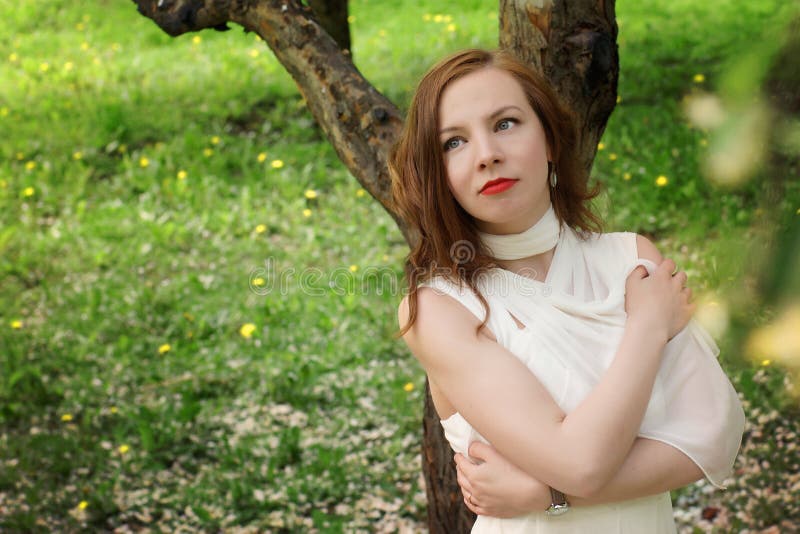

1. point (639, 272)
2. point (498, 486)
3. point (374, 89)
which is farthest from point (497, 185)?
point (374, 89)

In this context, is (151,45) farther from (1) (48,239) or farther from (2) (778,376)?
(2) (778,376)

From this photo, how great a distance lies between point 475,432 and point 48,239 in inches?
166

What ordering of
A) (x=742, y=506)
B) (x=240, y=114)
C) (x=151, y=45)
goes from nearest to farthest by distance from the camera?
(x=742, y=506) → (x=240, y=114) → (x=151, y=45)

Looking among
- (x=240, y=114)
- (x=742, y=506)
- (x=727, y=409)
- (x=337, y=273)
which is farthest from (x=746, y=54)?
(x=240, y=114)

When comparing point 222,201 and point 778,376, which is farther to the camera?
point 222,201

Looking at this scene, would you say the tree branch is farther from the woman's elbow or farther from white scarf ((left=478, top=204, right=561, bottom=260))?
the woman's elbow

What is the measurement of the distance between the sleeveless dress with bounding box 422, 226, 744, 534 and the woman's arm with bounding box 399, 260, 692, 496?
3 cm

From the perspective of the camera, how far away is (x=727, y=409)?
56.7 inches

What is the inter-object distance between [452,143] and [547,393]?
42 cm

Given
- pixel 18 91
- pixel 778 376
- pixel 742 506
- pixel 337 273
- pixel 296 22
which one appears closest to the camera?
pixel 296 22

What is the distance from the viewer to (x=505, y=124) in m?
1.48

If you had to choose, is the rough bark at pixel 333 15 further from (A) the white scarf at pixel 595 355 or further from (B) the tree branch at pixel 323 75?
(A) the white scarf at pixel 595 355

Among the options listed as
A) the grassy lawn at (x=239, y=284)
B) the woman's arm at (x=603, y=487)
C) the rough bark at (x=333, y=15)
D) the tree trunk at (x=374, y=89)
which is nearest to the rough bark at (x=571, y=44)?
the tree trunk at (x=374, y=89)

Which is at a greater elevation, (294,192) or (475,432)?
(475,432)
